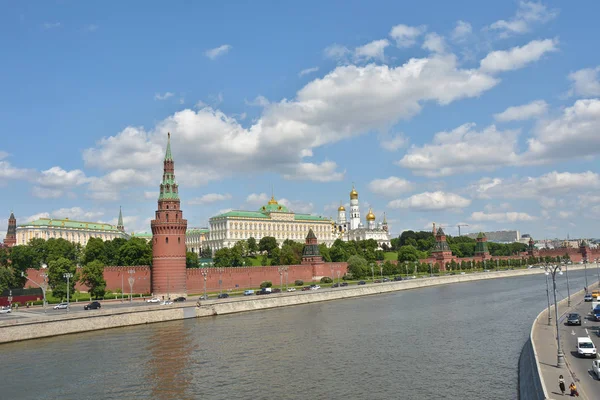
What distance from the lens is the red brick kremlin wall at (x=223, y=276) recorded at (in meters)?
69.8

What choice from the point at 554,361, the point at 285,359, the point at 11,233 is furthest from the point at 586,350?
the point at 11,233

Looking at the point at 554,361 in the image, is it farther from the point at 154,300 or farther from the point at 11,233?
the point at 11,233

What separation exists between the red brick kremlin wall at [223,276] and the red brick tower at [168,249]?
2844 millimetres

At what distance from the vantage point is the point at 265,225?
15650 centimetres

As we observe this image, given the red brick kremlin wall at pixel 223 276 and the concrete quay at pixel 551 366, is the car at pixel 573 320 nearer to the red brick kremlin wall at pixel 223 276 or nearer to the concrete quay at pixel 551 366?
the concrete quay at pixel 551 366

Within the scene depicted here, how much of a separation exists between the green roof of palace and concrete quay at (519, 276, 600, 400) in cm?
13994

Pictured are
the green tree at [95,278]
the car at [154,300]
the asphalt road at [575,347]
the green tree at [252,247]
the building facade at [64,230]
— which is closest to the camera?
the asphalt road at [575,347]

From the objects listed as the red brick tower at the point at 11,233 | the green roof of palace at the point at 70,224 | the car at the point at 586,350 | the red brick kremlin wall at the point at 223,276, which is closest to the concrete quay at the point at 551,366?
the car at the point at 586,350

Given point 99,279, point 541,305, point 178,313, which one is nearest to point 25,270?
point 99,279

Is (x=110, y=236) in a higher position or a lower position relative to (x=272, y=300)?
higher

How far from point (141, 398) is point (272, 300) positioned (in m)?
38.0

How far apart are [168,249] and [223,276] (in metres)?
12.2

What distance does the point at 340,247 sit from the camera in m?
121

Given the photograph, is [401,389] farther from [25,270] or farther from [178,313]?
[25,270]
